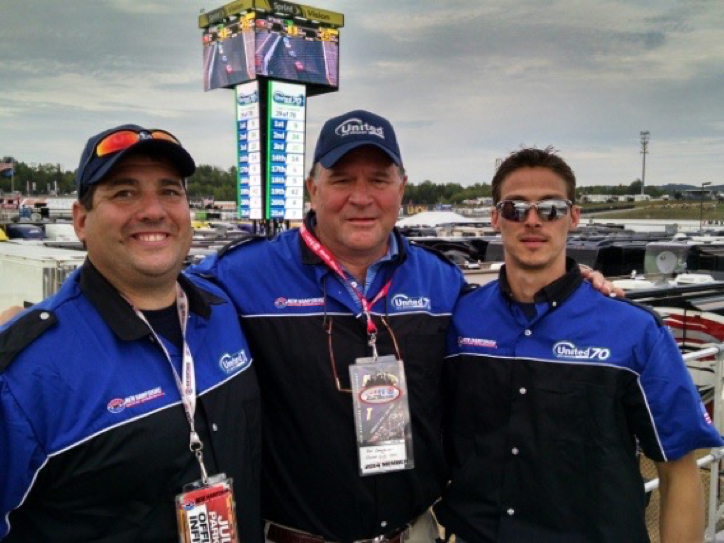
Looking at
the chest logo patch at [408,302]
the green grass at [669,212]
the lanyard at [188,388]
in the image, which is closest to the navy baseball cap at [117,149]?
the lanyard at [188,388]

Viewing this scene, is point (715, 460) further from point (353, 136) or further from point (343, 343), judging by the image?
point (353, 136)

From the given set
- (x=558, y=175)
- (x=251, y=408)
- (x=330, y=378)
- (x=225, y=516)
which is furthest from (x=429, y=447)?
(x=558, y=175)

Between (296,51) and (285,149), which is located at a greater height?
(296,51)

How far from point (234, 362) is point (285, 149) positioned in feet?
102

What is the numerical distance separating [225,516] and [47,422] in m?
0.63

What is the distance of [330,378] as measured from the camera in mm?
2582

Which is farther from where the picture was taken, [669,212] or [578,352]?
[669,212]

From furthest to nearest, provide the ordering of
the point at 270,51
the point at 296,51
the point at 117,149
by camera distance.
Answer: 1. the point at 296,51
2. the point at 270,51
3. the point at 117,149

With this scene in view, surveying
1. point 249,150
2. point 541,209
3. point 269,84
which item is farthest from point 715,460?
point 269,84

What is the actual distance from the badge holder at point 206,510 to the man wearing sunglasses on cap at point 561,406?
1.04 metres

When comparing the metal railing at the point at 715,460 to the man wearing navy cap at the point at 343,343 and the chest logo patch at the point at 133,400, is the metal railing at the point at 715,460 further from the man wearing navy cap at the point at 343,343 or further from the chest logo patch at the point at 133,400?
the chest logo patch at the point at 133,400

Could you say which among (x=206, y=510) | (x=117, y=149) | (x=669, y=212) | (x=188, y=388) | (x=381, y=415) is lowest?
(x=206, y=510)

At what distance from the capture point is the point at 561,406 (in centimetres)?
249

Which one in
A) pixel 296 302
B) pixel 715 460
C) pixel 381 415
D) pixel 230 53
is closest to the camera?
pixel 381 415
